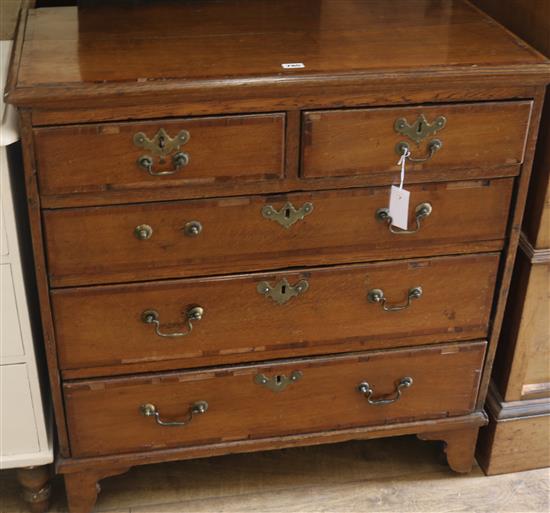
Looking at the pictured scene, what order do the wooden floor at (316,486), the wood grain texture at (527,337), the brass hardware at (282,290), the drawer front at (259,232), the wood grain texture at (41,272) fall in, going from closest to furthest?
the wood grain texture at (41,272), the drawer front at (259,232), the brass hardware at (282,290), the wood grain texture at (527,337), the wooden floor at (316,486)

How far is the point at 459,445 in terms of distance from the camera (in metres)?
1.87

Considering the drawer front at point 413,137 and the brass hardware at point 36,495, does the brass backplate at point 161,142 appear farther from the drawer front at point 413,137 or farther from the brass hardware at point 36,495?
the brass hardware at point 36,495

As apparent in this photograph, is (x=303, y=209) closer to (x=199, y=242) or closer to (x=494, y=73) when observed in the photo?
(x=199, y=242)

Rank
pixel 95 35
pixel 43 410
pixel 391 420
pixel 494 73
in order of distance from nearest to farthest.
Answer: pixel 494 73 → pixel 95 35 → pixel 43 410 → pixel 391 420

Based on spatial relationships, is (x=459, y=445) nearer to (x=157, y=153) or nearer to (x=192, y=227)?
(x=192, y=227)

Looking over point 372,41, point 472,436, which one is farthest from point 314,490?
point 372,41

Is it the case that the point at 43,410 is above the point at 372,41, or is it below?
below

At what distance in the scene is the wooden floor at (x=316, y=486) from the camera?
6.02 ft

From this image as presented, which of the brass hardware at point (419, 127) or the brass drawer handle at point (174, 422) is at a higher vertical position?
the brass hardware at point (419, 127)

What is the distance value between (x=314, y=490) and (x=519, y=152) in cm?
84

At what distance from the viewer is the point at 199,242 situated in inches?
59.7

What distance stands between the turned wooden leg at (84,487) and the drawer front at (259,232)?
44 centimetres

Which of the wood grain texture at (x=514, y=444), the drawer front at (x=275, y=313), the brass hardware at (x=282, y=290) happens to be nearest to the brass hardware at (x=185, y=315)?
the drawer front at (x=275, y=313)

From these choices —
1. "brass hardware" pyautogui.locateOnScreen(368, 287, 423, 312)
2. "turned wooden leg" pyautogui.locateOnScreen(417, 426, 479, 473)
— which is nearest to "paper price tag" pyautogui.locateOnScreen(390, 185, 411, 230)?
"brass hardware" pyautogui.locateOnScreen(368, 287, 423, 312)
